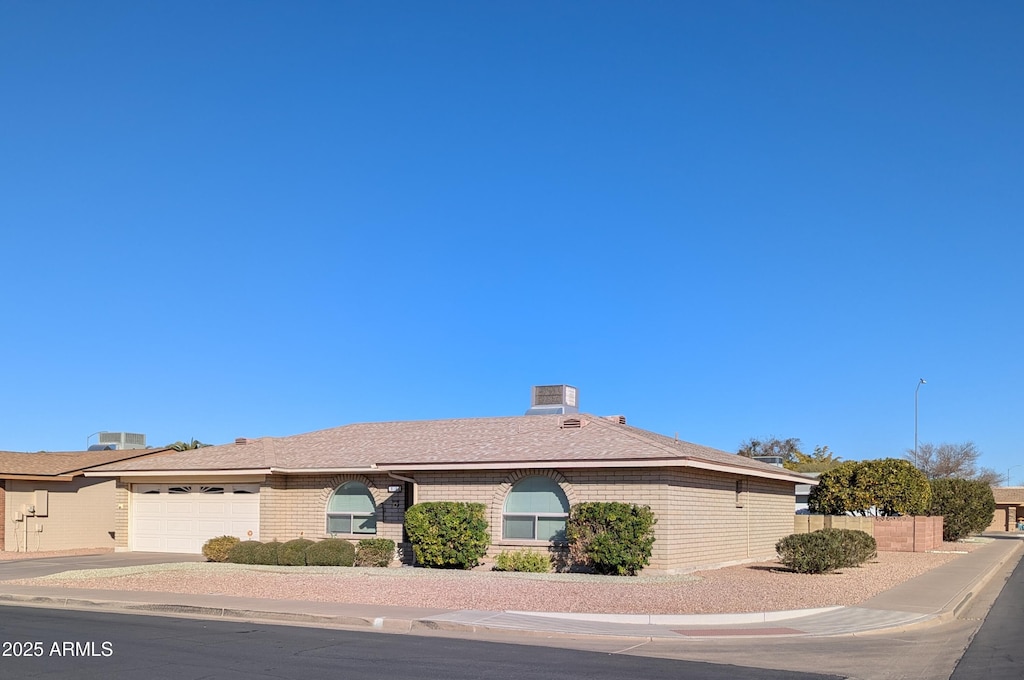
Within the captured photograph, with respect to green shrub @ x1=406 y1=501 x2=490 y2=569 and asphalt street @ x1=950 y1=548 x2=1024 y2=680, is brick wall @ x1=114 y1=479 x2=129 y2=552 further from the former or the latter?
asphalt street @ x1=950 y1=548 x2=1024 y2=680

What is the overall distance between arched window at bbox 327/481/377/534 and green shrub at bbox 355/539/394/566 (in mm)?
1719

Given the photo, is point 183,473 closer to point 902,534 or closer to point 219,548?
point 219,548

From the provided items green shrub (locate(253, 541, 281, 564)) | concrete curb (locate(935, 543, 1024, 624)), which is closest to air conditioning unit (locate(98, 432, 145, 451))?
green shrub (locate(253, 541, 281, 564))

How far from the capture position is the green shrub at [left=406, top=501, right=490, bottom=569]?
76.3ft

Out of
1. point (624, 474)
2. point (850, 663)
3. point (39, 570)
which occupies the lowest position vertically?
point (39, 570)

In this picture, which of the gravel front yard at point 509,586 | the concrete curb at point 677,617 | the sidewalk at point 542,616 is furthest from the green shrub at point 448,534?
the concrete curb at point 677,617

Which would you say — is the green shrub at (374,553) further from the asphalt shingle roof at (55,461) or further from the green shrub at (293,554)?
the asphalt shingle roof at (55,461)

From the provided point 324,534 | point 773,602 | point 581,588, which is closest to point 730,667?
point 773,602

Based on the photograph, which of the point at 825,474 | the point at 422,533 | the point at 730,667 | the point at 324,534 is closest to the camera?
the point at 730,667

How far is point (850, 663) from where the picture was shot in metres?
12.0

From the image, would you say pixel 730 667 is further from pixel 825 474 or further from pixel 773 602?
pixel 825 474

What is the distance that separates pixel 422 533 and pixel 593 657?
11.7 meters

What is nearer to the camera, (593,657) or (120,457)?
(593,657)

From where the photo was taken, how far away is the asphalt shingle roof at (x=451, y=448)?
23.8m
